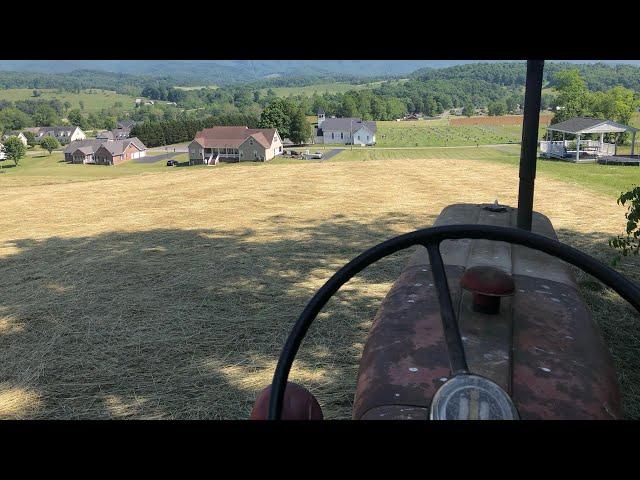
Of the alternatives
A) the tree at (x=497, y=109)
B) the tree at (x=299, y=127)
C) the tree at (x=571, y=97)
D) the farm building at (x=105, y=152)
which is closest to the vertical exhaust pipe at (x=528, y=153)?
the tree at (x=571, y=97)

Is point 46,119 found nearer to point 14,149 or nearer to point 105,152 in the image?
point 14,149

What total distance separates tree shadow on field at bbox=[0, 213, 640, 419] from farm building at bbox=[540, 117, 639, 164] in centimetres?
1538

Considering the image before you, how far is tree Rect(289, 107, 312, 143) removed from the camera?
1800 inches

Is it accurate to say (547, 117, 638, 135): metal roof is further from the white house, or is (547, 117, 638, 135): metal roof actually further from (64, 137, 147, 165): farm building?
(64, 137, 147, 165): farm building

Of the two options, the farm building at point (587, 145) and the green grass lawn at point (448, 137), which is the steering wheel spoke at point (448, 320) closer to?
the farm building at point (587, 145)

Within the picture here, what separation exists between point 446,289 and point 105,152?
4743 centimetres

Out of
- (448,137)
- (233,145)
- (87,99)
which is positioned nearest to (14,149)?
(233,145)

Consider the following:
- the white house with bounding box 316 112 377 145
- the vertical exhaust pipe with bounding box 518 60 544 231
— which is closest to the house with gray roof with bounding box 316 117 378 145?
the white house with bounding box 316 112 377 145

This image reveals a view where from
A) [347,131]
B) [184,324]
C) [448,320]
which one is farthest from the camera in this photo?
[347,131]

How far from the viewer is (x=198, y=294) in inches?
245
